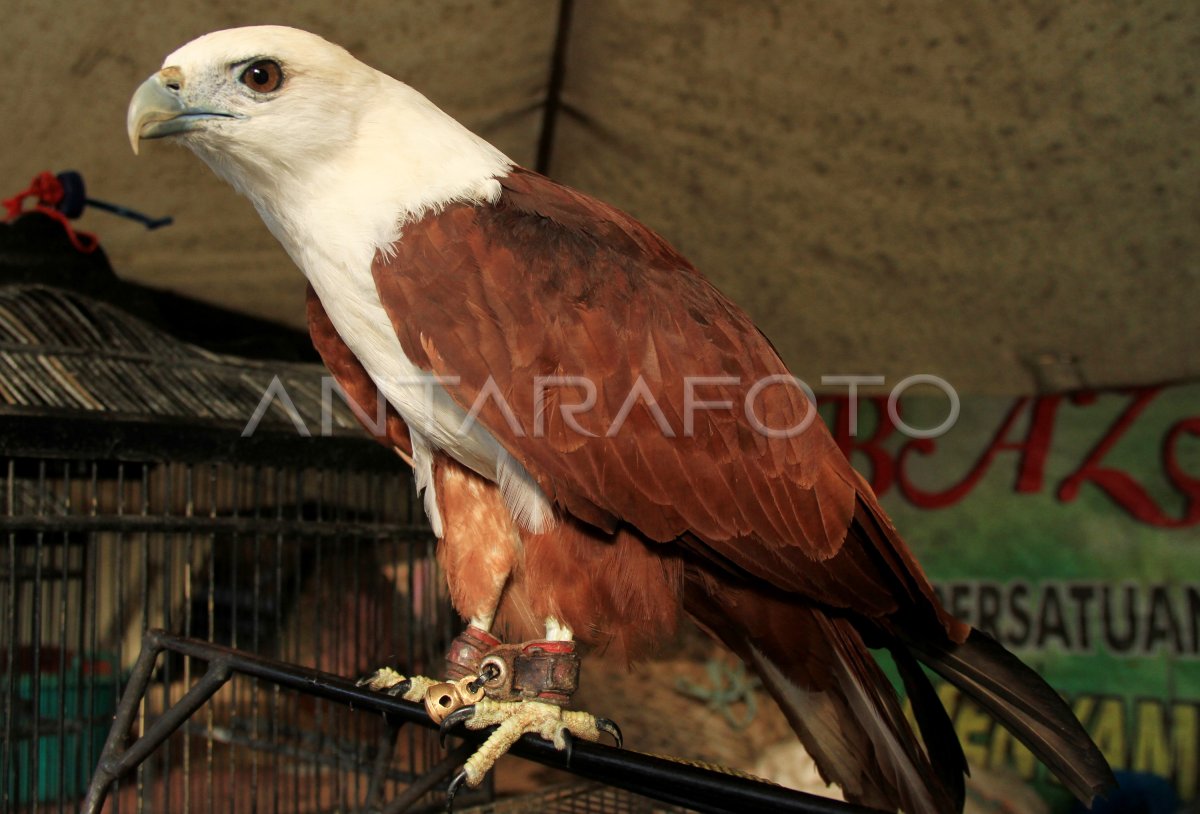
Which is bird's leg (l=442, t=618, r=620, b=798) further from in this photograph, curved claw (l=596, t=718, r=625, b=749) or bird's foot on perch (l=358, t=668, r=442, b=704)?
bird's foot on perch (l=358, t=668, r=442, b=704)

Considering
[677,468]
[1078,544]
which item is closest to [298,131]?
[677,468]

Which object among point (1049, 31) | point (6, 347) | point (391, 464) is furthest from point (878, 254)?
point (6, 347)

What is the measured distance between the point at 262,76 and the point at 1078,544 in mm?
2669

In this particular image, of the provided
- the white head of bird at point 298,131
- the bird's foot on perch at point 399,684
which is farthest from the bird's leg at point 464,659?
the white head of bird at point 298,131

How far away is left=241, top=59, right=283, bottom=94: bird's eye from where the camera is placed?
3.70 feet

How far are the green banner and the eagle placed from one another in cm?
174

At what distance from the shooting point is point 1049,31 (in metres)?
1.70

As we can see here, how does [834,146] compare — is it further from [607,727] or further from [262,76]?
[607,727]

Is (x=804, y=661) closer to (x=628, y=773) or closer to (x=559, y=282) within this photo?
(x=628, y=773)

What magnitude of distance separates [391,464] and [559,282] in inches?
46.5

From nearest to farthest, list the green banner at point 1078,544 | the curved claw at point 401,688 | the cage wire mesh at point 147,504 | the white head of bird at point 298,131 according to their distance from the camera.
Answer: the white head of bird at point 298,131 → the curved claw at point 401,688 → the cage wire mesh at point 147,504 → the green banner at point 1078,544

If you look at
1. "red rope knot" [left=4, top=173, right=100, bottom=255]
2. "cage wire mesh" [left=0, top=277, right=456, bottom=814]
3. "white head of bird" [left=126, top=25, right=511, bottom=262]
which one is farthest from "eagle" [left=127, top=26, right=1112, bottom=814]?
"red rope knot" [left=4, top=173, right=100, bottom=255]

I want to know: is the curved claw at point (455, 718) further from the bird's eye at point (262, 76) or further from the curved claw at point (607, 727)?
the bird's eye at point (262, 76)

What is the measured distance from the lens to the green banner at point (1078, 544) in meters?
2.58
